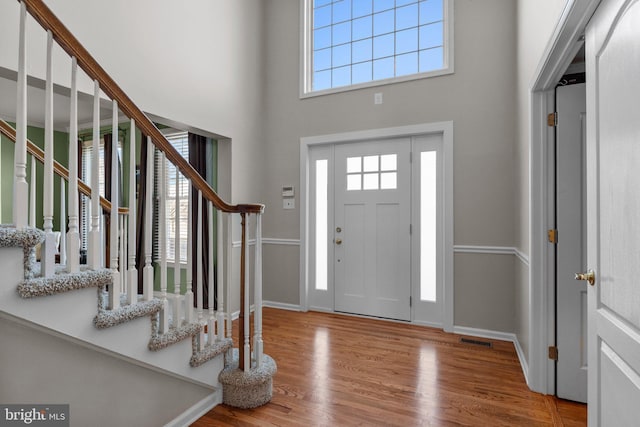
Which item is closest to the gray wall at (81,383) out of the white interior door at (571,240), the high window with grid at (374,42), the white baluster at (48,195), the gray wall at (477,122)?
the white baluster at (48,195)

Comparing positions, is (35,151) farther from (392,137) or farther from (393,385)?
(392,137)

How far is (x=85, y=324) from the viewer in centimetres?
138

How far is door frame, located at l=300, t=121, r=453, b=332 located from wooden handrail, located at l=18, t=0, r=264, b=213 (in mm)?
2031

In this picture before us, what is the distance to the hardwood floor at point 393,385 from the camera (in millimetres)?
1975

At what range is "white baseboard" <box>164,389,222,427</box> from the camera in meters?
1.90

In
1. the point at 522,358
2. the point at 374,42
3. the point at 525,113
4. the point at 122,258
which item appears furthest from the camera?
the point at 374,42

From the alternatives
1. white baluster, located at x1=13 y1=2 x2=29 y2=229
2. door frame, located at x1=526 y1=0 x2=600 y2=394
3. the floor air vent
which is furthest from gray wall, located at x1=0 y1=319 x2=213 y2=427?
the floor air vent

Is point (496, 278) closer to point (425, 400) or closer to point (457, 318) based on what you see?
point (457, 318)

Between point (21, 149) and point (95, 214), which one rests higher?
point (21, 149)

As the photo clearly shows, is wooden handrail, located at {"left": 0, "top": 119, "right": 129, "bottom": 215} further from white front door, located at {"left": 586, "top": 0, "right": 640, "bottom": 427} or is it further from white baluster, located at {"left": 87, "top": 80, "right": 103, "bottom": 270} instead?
white front door, located at {"left": 586, "top": 0, "right": 640, "bottom": 427}

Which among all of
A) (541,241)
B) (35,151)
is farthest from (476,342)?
(35,151)

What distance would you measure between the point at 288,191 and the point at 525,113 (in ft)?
8.34

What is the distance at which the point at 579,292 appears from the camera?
6.93ft

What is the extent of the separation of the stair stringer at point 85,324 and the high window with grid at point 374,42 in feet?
10.5
